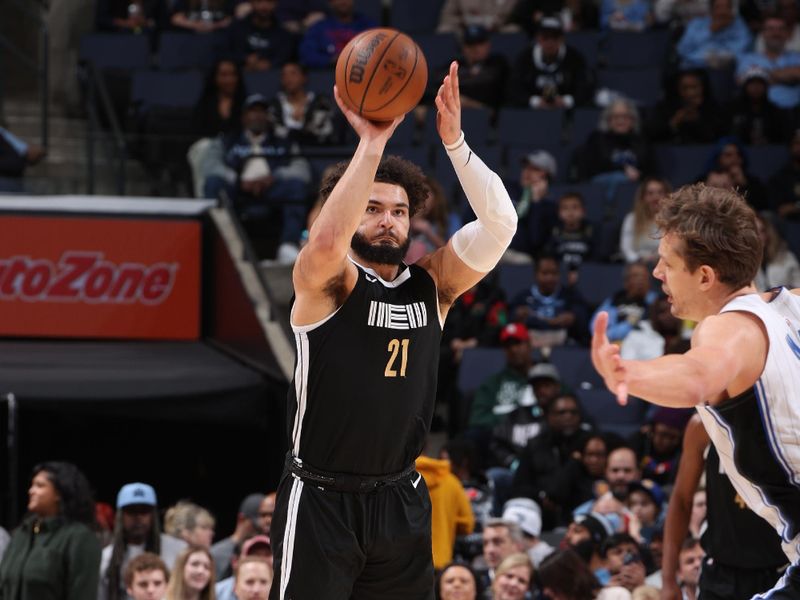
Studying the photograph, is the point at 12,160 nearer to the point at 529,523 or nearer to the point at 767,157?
the point at 529,523

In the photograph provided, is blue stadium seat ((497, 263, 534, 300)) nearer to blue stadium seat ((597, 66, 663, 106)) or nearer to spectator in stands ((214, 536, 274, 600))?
blue stadium seat ((597, 66, 663, 106))

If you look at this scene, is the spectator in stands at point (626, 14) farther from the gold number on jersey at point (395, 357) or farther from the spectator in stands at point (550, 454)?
the gold number on jersey at point (395, 357)

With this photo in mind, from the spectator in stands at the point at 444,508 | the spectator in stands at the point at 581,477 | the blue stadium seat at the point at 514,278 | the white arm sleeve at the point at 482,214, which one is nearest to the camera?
the white arm sleeve at the point at 482,214

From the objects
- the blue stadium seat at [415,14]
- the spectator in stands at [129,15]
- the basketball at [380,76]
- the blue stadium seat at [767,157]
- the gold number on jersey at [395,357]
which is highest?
the blue stadium seat at [415,14]

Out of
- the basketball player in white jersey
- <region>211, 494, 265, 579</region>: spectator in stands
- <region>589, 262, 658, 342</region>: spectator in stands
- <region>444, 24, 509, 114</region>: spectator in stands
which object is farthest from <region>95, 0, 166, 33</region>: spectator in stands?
the basketball player in white jersey

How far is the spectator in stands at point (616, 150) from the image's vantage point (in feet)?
43.7

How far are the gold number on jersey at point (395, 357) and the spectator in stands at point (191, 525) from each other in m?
4.87

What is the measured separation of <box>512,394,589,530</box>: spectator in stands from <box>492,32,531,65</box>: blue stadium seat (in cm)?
532

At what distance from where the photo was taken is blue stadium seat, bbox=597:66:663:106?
14336 millimetres

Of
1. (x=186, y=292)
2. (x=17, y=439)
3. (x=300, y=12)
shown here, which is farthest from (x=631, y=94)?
(x=17, y=439)

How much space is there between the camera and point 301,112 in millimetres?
13750

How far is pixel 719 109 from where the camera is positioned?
46.1 ft

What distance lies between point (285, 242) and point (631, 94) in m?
3.80

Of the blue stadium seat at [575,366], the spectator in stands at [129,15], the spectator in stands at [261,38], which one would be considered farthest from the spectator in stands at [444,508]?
the spectator in stands at [129,15]
